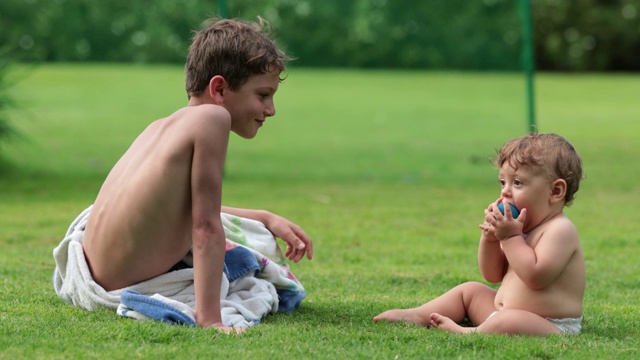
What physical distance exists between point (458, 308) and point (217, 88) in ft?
4.15

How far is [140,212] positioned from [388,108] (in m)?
14.9

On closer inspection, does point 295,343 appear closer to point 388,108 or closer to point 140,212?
A: point 140,212

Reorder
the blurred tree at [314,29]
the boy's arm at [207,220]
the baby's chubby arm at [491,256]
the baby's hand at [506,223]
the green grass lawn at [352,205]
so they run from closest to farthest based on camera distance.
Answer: the green grass lawn at [352,205]
the boy's arm at [207,220]
the baby's hand at [506,223]
the baby's chubby arm at [491,256]
the blurred tree at [314,29]

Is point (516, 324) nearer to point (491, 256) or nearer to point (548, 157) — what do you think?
point (491, 256)

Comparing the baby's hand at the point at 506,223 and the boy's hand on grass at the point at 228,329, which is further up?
the baby's hand at the point at 506,223

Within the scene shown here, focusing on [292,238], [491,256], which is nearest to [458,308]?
[491,256]

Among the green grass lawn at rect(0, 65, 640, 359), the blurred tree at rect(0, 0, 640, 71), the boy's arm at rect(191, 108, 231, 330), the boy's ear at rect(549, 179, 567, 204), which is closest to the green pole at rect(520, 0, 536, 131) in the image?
the blurred tree at rect(0, 0, 640, 71)

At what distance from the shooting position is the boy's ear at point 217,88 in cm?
395

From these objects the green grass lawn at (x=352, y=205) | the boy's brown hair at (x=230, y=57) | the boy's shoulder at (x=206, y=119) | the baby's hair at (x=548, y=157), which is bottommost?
the green grass lawn at (x=352, y=205)

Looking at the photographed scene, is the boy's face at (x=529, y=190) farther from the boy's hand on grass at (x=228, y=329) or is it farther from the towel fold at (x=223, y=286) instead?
the boy's hand on grass at (x=228, y=329)

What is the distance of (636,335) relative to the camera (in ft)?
12.7

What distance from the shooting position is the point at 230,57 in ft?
12.9

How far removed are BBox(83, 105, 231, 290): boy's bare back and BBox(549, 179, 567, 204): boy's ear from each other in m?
1.21

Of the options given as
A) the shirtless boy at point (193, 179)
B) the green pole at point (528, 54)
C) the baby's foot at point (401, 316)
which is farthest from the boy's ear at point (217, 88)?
the green pole at point (528, 54)
